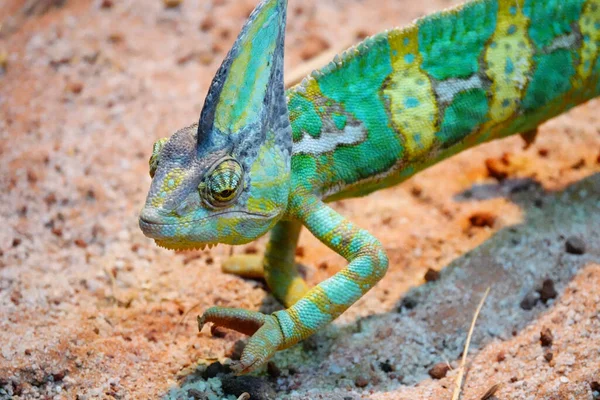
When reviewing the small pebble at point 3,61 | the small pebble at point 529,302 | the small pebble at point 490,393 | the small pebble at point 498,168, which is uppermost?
the small pebble at point 3,61

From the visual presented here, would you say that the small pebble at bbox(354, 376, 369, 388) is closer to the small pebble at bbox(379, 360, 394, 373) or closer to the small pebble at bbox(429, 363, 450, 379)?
the small pebble at bbox(379, 360, 394, 373)

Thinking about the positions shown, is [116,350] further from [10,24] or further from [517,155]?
[10,24]

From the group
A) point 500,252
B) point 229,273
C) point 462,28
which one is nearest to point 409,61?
point 462,28

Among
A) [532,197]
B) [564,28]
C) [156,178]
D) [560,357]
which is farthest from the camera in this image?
[532,197]

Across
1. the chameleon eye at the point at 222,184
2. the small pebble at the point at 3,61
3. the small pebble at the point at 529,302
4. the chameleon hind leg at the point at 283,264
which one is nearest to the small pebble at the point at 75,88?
the small pebble at the point at 3,61

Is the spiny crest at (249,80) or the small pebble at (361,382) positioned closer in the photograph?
the spiny crest at (249,80)

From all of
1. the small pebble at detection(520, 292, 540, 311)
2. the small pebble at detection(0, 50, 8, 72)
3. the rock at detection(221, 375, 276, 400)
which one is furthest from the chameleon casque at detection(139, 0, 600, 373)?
the small pebble at detection(0, 50, 8, 72)

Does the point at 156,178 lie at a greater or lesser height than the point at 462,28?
lesser

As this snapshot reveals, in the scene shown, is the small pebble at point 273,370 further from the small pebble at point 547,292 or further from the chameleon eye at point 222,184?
the small pebble at point 547,292
